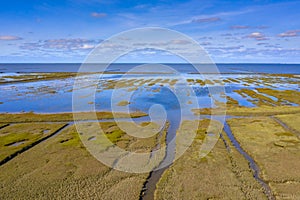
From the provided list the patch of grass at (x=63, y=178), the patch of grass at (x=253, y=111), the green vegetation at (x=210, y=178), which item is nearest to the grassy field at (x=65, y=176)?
the patch of grass at (x=63, y=178)

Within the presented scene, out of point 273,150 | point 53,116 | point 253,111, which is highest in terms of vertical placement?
point 53,116

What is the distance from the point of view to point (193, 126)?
33281mm

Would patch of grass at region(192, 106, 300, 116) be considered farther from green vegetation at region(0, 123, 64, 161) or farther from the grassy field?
green vegetation at region(0, 123, 64, 161)

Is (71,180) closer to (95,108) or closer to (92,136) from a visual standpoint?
(92,136)

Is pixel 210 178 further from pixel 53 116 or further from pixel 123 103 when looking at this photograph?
pixel 123 103

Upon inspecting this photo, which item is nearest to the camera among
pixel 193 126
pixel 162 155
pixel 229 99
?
pixel 162 155

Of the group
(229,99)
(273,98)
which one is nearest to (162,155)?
(229,99)

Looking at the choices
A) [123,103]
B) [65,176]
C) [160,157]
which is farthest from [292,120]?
[65,176]

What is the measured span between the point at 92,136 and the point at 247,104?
31958 mm

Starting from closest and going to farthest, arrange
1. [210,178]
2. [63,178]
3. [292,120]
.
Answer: [63,178] < [210,178] < [292,120]

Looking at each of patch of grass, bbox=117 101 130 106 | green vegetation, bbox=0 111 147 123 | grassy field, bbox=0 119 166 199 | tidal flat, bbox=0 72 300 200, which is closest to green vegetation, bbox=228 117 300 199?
tidal flat, bbox=0 72 300 200

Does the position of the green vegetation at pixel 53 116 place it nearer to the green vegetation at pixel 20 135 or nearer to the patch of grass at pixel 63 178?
the green vegetation at pixel 20 135

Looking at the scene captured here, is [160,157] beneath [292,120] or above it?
above

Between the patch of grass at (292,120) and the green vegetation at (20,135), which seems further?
the patch of grass at (292,120)
